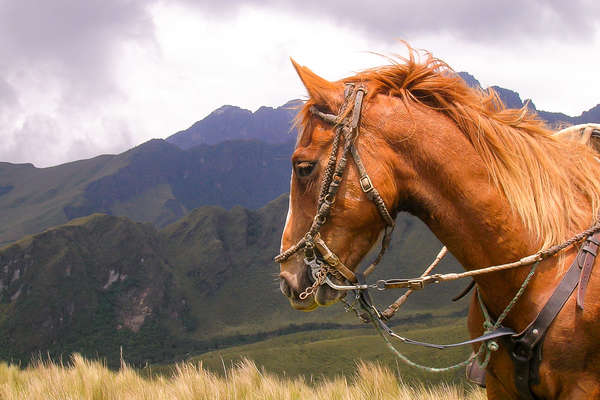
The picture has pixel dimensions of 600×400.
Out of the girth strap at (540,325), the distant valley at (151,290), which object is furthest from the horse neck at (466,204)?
the distant valley at (151,290)

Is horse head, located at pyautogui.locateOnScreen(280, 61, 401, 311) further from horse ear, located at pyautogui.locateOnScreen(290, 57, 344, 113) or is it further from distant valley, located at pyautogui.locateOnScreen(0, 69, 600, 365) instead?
distant valley, located at pyautogui.locateOnScreen(0, 69, 600, 365)

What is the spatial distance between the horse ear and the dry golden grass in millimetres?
3747

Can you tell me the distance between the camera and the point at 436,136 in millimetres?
2914

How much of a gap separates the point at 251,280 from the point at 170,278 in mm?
31262

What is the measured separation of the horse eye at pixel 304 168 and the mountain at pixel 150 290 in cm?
11463

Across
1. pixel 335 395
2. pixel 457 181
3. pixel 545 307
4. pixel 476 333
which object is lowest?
pixel 335 395

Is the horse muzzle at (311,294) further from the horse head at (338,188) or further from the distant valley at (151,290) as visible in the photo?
the distant valley at (151,290)

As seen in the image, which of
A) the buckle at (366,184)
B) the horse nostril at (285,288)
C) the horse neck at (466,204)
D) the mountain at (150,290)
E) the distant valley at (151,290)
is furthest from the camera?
the mountain at (150,290)

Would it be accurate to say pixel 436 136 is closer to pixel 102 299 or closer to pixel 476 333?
pixel 476 333

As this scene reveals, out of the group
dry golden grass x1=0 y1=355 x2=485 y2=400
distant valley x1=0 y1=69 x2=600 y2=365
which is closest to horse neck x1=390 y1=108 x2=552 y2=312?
dry golden grass x1=0 y1=355 x2=485 y2=400

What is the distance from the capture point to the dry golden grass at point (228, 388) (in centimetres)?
548

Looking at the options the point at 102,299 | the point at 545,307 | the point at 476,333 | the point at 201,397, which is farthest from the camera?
the point at 102,299

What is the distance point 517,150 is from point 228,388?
15.4 ft

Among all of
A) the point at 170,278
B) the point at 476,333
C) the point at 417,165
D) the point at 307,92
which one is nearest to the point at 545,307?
the point at 476,333
